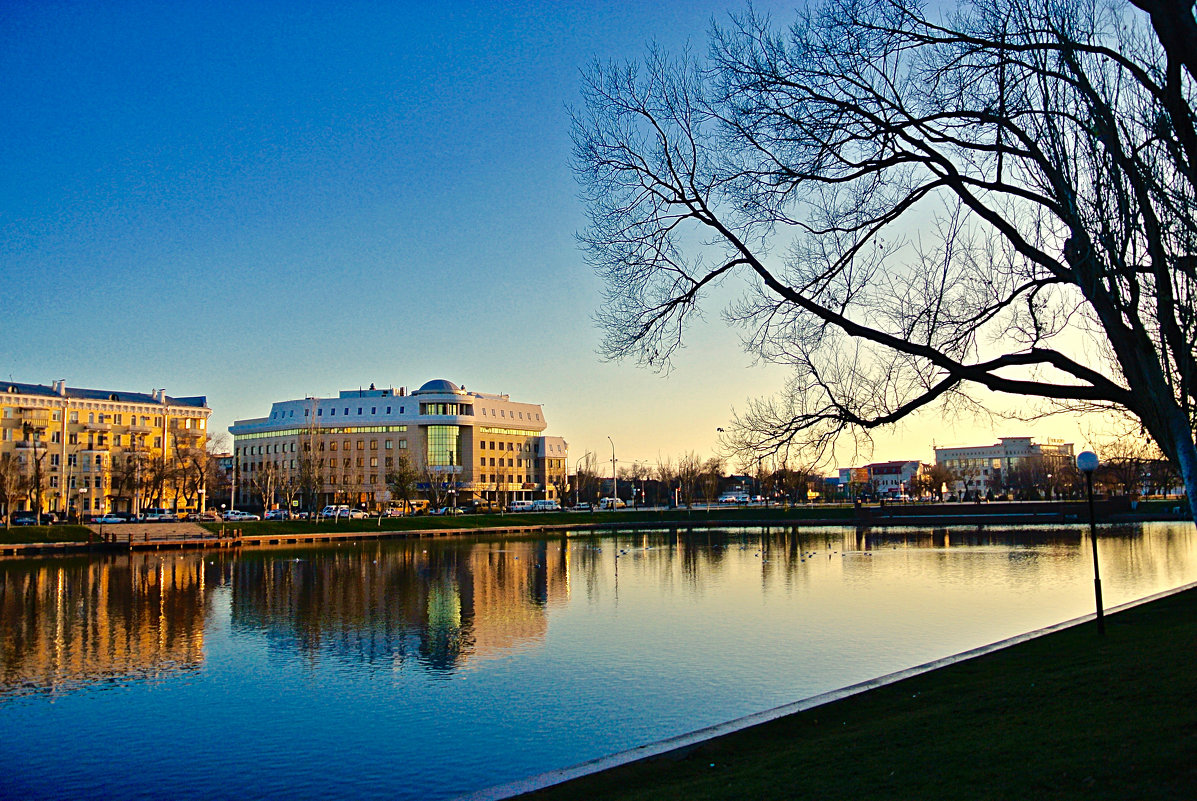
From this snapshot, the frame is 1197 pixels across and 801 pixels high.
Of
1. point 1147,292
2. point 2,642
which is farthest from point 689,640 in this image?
point 2,642

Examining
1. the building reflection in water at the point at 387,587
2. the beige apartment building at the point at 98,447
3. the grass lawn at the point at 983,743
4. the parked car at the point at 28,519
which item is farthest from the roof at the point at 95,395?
the grass lawn at the point at 983,743

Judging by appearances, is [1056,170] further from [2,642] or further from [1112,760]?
[2,642]

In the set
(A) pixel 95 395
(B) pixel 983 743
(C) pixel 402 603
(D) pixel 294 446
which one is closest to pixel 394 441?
(D) pixel 294 446

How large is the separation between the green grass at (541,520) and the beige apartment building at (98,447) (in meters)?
20.8

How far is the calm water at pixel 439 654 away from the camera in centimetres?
1262

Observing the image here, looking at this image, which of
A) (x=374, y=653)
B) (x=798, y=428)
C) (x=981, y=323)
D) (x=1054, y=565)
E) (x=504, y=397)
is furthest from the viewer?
(x=504, y=397)

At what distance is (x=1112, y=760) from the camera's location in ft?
24.4

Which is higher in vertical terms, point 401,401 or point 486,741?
point 401,401

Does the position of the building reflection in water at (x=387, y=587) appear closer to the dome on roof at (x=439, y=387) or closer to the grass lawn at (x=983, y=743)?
the grass lawn at (x=983, y=743)

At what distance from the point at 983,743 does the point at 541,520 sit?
8170cm

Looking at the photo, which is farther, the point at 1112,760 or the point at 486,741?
the point at 486,741

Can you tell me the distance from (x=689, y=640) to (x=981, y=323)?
11.0m

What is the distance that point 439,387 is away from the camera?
14550 cm

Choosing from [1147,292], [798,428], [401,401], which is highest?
[401,401]
